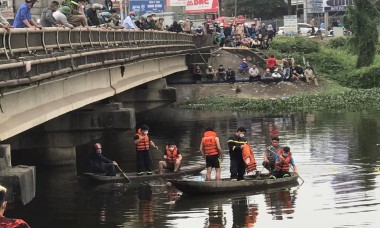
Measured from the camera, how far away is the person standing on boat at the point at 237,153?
1034 inches

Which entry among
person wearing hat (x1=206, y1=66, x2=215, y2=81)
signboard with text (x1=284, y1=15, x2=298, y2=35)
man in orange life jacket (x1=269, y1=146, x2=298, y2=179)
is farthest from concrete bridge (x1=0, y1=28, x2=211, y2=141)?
signboard with text (x1=284, y1=15, x2=298, y2=35)

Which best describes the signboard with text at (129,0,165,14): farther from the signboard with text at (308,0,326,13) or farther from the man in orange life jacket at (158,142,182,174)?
the man in orange life jacket at (158,142,182,174)

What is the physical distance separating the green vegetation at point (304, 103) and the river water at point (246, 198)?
12.0m

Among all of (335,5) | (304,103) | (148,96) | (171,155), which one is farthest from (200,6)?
(171,155)

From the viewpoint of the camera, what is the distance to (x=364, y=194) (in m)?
25.0

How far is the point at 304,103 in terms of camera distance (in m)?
53.5

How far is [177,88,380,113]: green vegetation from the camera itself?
5247 cm

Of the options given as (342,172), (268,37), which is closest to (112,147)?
(342,172)

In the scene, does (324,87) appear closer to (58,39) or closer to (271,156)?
(271,156)

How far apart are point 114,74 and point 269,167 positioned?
9.28m

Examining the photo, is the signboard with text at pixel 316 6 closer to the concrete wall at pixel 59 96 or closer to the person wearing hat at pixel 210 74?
the person wearing hat at pixel 210 74

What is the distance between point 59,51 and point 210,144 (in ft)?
15.2

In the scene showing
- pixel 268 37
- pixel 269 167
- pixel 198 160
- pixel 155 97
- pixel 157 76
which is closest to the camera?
pixel 269 167

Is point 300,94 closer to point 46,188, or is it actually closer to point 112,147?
point 112,147
